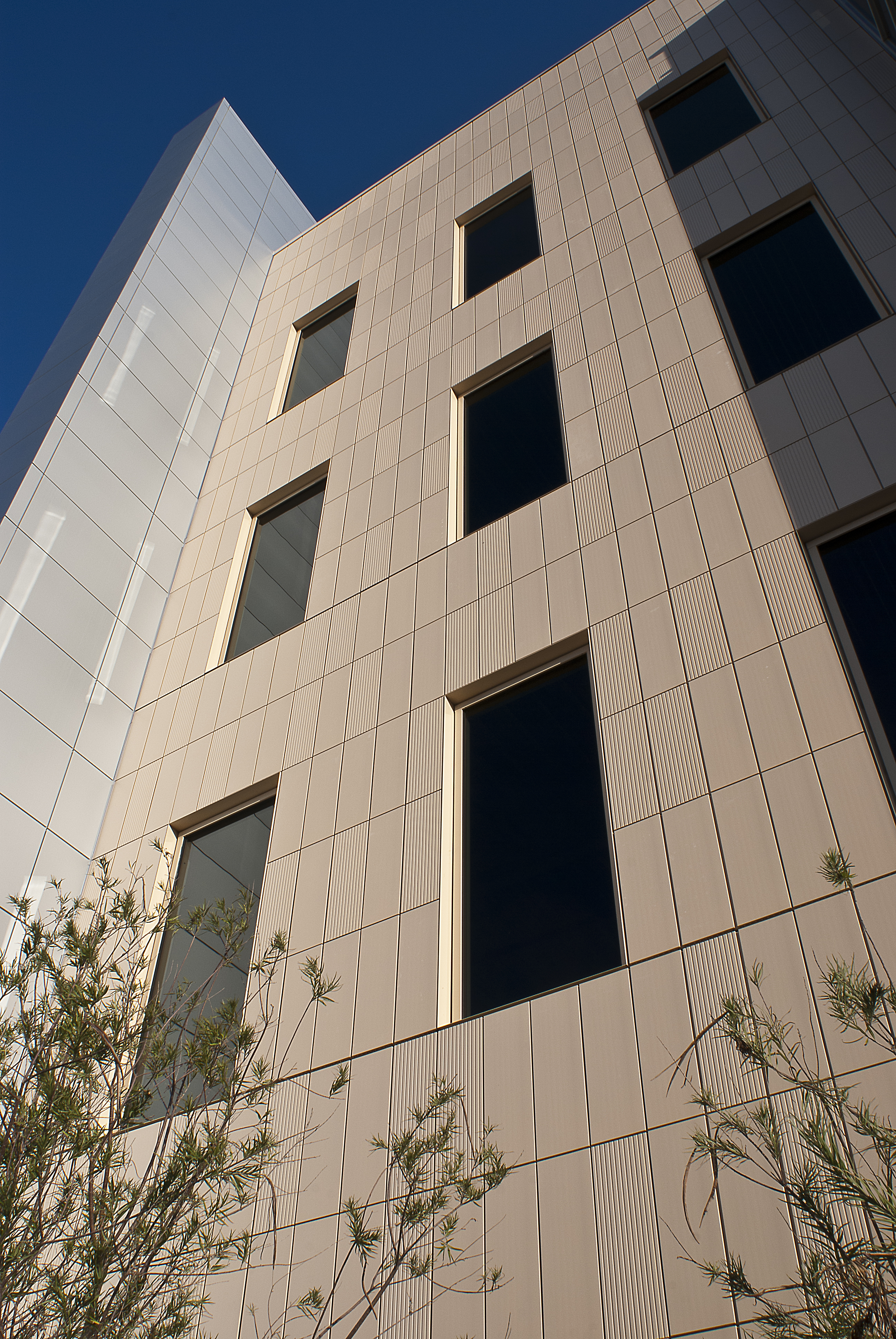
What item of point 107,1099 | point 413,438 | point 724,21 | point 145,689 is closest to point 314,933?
point 107,1099

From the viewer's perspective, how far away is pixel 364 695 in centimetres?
863

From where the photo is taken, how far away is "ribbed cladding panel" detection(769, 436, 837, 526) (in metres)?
6.76

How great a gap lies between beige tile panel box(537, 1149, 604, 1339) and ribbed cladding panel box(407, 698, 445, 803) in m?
2.98

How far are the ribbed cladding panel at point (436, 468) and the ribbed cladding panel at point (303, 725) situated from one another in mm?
2354

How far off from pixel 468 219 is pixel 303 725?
8.86 metres

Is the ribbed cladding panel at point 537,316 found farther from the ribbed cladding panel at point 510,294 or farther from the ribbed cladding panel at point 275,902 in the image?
the ribbed cladding panel at point 275,902

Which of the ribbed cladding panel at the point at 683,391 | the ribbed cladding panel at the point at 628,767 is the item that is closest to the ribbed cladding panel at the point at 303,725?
the ribbed cladding panel at the point at 628,767

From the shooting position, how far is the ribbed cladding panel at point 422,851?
6914mm

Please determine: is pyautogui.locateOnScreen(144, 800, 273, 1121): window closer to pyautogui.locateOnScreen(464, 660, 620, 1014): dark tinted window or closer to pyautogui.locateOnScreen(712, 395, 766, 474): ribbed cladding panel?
pyautogui.locateOnScreen(464, 660, 620, 1014): dark tinted window

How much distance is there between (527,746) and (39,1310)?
470cm

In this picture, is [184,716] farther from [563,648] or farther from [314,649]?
[563,648]

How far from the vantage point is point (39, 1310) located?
379 cm

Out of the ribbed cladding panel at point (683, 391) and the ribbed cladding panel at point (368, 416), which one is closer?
the ribbed cladding panel at point (683, 391)

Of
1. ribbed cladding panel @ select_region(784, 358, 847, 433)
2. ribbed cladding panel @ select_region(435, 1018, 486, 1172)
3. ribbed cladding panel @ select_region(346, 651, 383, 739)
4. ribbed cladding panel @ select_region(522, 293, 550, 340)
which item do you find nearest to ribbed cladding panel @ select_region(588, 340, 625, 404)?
ribbed cladding panel @ select_region(522, 293, 550, 340)
